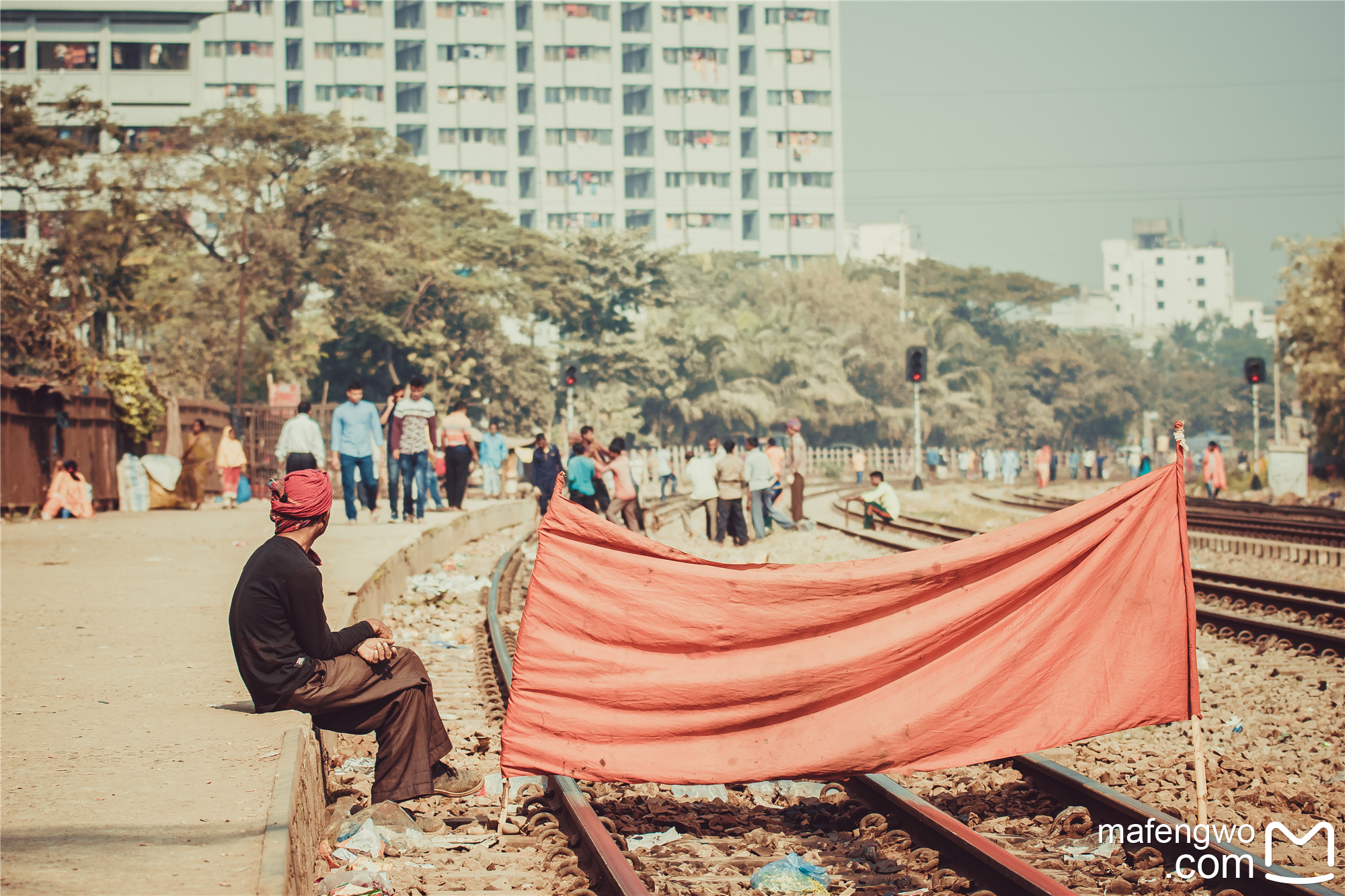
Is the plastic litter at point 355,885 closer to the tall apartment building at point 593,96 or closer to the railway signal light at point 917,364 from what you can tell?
the railway signal light at point 917,364

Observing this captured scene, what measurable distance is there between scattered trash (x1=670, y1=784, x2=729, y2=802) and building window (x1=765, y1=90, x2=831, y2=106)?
4182 inches

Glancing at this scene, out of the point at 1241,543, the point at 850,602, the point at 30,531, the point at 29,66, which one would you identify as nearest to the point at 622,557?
the point at 850,602

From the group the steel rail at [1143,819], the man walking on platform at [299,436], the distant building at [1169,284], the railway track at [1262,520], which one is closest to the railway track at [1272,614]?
the railway track at [1262,520]

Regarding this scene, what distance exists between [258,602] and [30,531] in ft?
43.1

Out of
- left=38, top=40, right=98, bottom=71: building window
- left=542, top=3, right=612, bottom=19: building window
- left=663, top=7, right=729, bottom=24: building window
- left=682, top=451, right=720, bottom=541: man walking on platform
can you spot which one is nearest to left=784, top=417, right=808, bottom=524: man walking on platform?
left=682, top=451, right=720, bottom=541: man walking on platform

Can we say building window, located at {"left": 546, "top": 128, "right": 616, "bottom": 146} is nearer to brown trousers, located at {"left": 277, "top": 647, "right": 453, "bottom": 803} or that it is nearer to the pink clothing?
the pink clothing

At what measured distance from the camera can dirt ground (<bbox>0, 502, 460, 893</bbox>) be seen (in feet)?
12.8

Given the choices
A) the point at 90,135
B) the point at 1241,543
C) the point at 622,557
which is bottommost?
the point at 1241,543

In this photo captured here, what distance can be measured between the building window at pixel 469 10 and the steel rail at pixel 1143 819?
337ft

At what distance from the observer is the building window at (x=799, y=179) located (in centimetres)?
10862

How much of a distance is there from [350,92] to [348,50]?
3.25m

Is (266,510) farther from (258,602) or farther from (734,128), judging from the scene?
(734,128)

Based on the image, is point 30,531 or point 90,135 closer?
point 30,531

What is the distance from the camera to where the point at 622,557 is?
5.32 meters
